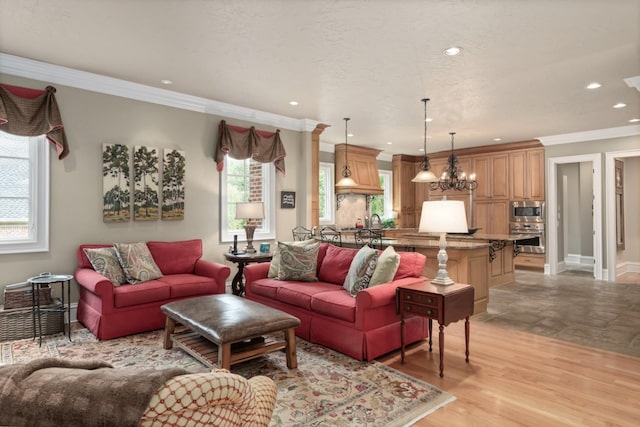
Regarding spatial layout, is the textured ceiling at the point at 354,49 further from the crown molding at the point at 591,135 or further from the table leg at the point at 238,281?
the table leg at the point at 238,281

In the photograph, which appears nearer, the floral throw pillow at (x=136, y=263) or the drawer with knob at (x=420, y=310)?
the drawer with knob at (x=420, y=310)

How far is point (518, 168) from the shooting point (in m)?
8.05

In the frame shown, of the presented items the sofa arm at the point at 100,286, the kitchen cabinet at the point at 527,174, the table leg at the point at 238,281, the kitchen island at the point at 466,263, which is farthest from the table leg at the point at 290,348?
the kitchen cabinet at the point at 527,174

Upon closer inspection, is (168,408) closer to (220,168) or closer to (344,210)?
(220,168)

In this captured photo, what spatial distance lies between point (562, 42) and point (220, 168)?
4.10 metres

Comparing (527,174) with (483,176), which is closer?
(527,174)

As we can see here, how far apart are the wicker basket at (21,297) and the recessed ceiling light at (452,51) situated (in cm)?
446

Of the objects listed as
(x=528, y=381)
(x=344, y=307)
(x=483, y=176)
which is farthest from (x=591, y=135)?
(x=344, y=307)

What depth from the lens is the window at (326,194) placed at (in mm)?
8250

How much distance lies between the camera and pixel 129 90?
15.0 ft

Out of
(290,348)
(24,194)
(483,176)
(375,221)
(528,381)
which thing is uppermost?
(483,176)

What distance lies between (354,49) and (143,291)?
3.08m

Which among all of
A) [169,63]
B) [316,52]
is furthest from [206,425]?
[169,63]

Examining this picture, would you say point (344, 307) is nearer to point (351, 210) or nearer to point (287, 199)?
point (287, 199)
